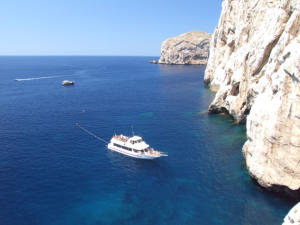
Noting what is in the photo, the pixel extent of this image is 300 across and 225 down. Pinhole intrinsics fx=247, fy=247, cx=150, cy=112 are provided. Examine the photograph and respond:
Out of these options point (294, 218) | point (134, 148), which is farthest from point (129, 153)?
point (294, 218)

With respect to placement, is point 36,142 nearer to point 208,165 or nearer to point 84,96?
point 208,165

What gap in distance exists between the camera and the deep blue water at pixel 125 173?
42688 millimetres

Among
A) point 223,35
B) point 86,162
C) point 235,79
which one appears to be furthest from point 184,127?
point 223,35

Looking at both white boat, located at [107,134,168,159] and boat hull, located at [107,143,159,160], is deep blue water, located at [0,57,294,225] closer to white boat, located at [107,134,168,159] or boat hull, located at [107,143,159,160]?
boat hull, located at [107,143,159,160]

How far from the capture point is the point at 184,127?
8406 cm

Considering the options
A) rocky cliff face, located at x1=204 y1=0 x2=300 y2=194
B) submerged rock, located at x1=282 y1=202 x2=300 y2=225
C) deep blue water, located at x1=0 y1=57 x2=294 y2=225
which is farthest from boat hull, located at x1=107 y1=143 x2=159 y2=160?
submerged rock, located at x1=282 y1=202 x2=300 y2=225

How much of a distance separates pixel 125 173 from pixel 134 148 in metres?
8.56

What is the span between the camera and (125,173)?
187 feet

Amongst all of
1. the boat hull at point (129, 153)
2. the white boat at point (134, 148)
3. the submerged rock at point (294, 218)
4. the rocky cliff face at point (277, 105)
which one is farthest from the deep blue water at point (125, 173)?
the submerged rock at point (294, 218)

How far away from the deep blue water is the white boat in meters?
1.87

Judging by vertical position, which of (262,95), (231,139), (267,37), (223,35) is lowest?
(231,139)

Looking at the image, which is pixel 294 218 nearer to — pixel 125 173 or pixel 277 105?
pixel 277 105

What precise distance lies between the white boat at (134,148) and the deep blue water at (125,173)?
1.87m

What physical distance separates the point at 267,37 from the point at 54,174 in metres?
57.2
